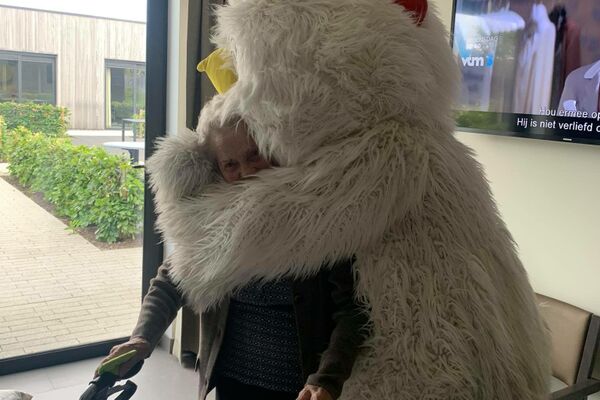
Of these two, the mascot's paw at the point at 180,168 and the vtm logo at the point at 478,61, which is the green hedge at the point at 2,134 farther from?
the vtm logo at the point at 478,61

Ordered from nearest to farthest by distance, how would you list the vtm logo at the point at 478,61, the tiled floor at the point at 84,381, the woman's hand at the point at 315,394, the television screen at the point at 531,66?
the woman's hand at the point at 315,394 < the television screen at the point at 531,66 < the vtm logo at the point at 478,61 < the tiled floor at the point at 84,381

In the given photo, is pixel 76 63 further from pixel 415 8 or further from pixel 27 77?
pixel 415 8

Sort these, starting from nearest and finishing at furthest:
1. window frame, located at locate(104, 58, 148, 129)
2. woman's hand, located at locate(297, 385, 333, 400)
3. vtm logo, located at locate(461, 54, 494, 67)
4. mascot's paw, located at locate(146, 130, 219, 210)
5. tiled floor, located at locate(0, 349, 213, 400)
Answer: woman's hand, located at locate(297, 385, 333, 400) < mascot's paw, located at locate(146, 130, 219, 210) < vtm logo, located at locate(461, 54, 494, 67) < tiled floor, located at locate(0, 349, 213, 400) < window frame, located at locate(104, 58, 148, 129)

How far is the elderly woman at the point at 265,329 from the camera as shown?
3.24 ft

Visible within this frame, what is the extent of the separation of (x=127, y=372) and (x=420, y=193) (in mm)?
661

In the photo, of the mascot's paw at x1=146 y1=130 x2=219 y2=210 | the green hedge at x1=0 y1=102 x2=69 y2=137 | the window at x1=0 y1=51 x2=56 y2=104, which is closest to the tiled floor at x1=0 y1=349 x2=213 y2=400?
the green hedge at x1=0 y1=102 x2=69 y2=137

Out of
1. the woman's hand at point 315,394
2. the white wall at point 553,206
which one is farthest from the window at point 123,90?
the woman's hand at point 315,394

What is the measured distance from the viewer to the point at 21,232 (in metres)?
2.83

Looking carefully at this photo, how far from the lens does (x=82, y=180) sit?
116 inches

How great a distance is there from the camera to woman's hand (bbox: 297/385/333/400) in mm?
908

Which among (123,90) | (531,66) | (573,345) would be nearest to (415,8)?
(531,66)

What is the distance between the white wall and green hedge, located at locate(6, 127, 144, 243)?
1.83 meters

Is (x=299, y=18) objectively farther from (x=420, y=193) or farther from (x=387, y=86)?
(x=420, y=193)

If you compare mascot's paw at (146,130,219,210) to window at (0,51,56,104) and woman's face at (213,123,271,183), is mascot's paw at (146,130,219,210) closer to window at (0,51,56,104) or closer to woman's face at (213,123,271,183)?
woman's face at (213,123,271,183)
